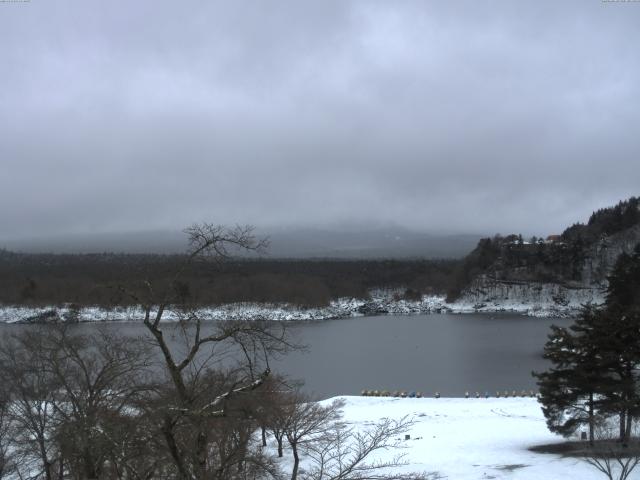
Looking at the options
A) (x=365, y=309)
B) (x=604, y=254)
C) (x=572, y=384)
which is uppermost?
(x=604, y=254)

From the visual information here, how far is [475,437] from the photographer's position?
19703mm

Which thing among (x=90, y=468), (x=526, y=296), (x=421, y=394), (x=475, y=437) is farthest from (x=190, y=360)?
(x=526, y=296)

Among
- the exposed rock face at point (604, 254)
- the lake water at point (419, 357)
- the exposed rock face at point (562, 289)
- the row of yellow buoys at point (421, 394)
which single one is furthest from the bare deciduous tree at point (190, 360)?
the exposed rock face at point (604, 254)

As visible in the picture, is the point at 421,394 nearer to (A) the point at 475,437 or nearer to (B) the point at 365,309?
(A) the point at 475,437

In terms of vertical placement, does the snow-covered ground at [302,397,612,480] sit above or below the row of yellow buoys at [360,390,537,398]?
above

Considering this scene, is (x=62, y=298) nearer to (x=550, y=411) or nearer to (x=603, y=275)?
(x=550, y=411)

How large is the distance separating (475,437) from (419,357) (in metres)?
22.7

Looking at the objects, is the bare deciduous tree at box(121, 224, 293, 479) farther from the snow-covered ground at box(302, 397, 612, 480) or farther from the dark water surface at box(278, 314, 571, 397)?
the dark water surface at box(278, 314, 571, 397)

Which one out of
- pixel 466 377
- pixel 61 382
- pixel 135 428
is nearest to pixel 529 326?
pixel 466 377

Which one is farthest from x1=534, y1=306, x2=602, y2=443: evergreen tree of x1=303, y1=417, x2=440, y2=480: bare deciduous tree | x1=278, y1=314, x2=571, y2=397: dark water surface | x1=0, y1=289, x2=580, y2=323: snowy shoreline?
x1=0, y1=289, x2=580, y2=323: snowy shoreline

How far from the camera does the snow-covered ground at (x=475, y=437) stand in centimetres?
1407

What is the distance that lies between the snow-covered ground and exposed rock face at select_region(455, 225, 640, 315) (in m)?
60.0

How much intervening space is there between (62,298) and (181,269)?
67.4 metres

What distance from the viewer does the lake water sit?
33.3 meters
